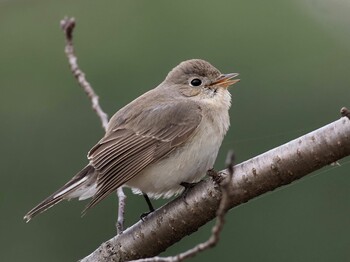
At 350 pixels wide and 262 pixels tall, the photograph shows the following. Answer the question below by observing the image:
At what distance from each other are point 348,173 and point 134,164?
10.4ft

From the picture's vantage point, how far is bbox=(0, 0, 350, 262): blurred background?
7.86 m

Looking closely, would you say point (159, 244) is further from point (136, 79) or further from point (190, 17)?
point (190, 17)

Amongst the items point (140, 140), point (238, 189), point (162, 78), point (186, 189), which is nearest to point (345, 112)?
point (238, 189)

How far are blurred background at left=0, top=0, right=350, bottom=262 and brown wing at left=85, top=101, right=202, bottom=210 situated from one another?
1.46 metres

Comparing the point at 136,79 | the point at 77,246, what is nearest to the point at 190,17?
the point at 136,79

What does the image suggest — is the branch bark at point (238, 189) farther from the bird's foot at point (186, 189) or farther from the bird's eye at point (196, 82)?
the bird's eye at point (196, 82)

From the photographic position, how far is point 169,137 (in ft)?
18.5

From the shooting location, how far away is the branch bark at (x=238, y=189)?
436cm

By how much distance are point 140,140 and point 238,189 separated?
133cm

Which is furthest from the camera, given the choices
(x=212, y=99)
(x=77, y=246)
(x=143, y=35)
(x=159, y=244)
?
(x=143, y=35)

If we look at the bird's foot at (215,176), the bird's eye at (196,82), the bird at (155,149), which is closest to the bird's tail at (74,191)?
the bird at (155,149)

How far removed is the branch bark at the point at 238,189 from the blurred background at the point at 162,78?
7.81 ft

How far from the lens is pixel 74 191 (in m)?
5.54

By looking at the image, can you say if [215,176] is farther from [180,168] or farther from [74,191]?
[74,191]
